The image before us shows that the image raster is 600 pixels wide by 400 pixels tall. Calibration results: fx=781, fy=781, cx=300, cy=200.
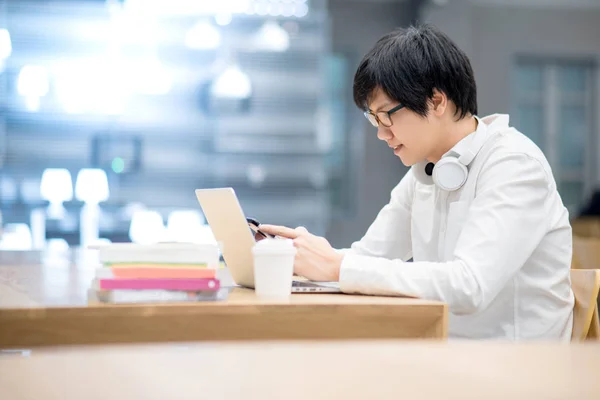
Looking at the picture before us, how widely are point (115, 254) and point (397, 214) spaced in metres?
0.98

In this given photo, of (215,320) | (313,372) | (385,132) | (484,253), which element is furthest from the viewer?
(385,132)

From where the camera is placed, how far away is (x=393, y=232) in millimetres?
2016

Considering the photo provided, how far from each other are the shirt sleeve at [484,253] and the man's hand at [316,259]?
29 millimetres

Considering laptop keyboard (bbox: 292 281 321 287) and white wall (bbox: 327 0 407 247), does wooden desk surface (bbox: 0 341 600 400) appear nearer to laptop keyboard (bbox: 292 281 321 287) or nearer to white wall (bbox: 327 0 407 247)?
laptop keyboard (bbox: 292 281 321 287)

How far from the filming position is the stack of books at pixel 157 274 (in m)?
1.17

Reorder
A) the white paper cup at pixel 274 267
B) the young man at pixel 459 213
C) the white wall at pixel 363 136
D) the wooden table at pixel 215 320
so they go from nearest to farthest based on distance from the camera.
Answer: the wooden table at pixel 215 320 < the white paper cup at pixel 274 267 < the young man at pixel 459 213 < the white wall at pixel 363 136

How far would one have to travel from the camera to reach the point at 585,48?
29.9 ft

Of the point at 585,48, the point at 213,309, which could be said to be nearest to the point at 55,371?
the point at 213,309

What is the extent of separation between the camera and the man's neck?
174 cm

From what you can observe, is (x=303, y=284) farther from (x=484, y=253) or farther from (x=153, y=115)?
(x=153, y=115)

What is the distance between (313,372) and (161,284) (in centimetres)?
88

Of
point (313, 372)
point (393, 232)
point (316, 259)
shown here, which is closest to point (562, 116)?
point (393, 232)

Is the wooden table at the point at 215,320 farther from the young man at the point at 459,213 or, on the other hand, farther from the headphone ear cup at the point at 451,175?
the headphone ear cup at the point at 451,175

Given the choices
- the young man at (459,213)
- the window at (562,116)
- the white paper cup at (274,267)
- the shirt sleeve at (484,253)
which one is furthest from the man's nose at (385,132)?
the window at (562,116)
